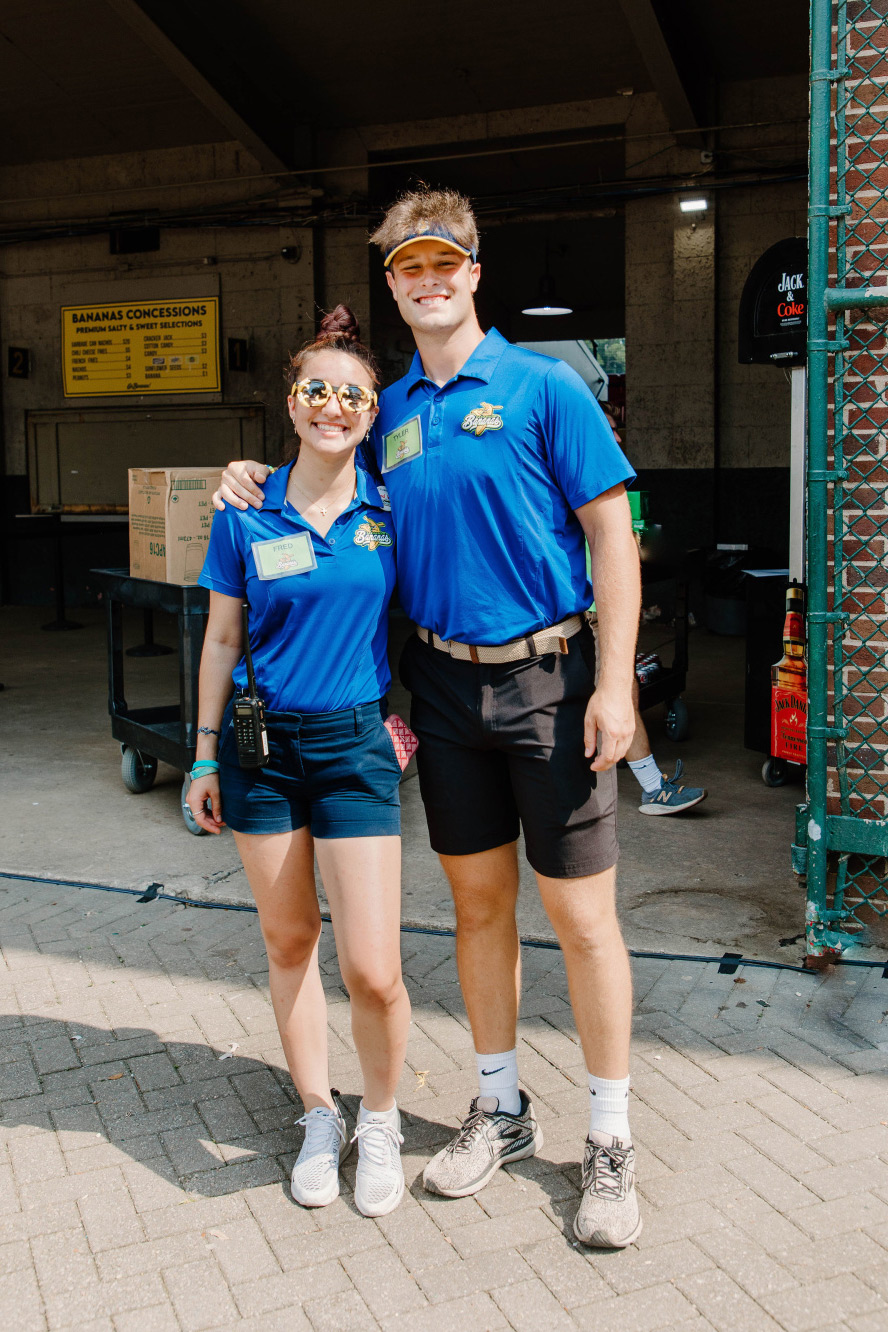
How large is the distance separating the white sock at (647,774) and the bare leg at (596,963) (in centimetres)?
271

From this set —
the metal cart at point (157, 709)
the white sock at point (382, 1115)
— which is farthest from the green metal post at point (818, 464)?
the metal cart at point (157, 709)

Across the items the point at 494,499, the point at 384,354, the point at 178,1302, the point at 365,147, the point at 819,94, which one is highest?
the point at 365,147

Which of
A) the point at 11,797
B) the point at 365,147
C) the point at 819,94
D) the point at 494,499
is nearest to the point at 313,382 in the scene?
the point at 494,499

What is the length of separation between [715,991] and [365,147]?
10.7 m

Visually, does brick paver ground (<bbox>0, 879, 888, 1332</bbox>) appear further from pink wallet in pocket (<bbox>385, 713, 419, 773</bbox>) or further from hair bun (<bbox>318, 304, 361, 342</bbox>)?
hair bun (<bbox>318, 304, 361, 342</bbox>)

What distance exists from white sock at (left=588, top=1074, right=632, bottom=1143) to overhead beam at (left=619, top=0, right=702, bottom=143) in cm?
886

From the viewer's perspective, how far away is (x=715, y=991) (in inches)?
136

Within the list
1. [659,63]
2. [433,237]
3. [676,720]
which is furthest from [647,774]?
[659,63]

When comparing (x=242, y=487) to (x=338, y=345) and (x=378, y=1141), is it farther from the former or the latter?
(x=378, y=1141)

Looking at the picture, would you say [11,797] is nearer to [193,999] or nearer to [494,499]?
[193,999]

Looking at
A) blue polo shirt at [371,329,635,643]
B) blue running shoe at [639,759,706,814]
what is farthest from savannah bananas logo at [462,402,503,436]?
blue running shoe at [639,759,706,814]

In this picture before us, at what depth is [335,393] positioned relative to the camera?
2396 mm

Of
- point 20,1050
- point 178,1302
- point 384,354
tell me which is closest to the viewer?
point 178,1302

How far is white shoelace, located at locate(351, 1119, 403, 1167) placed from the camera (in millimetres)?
2514
